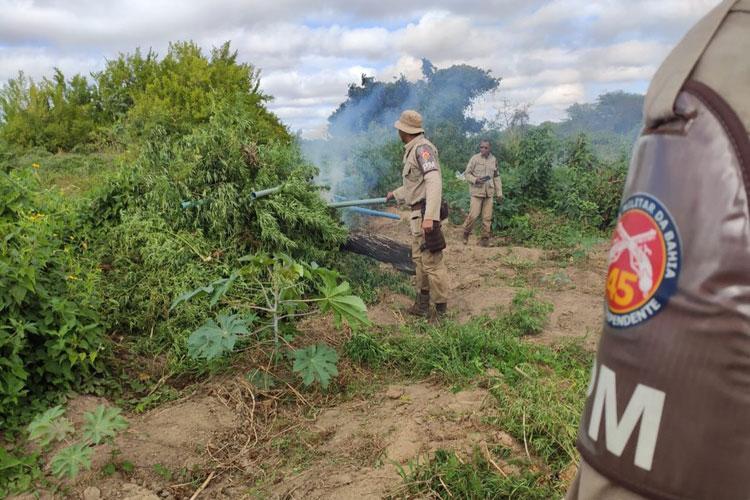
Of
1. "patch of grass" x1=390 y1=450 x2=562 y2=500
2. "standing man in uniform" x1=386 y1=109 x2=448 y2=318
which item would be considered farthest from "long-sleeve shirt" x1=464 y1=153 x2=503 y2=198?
"patch of grass" x1=390 y1=450 x2=562 y2=500

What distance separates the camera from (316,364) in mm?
Result: 3502

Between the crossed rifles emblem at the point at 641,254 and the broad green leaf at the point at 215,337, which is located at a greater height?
the crossed rifles emblem at the point at 641,254

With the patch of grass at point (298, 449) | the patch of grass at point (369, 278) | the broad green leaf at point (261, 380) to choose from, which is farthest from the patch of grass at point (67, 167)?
the patch of grass at point (298, 449)

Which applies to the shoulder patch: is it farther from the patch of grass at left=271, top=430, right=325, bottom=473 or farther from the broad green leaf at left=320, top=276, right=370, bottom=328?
the patch of grass at left=271, top=430, right=325, bottom=473

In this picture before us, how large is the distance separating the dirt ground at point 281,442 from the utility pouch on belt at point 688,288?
5.84 feet

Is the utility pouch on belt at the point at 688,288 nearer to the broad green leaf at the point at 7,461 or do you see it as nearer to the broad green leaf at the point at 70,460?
the broad green leaf at the point at 70,460

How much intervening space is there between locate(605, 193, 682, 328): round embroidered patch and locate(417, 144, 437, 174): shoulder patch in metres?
4.49

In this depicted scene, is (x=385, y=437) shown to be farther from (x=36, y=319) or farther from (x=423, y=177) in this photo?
(x=423, y=177)

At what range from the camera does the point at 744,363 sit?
0.85 meters

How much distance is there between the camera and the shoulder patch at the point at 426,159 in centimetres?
542

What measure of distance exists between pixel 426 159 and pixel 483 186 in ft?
16.1

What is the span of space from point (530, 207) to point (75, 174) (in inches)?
351

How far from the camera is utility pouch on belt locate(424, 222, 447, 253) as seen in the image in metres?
5.48

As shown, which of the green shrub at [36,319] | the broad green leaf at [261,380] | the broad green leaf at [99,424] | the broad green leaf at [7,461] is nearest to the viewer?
the broad green leaf at [99,424]
